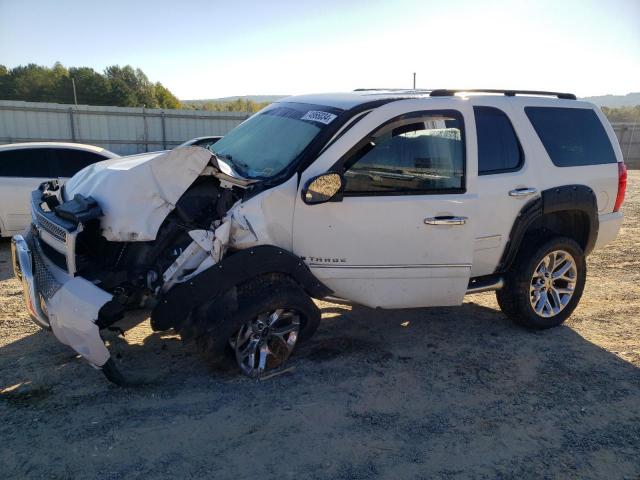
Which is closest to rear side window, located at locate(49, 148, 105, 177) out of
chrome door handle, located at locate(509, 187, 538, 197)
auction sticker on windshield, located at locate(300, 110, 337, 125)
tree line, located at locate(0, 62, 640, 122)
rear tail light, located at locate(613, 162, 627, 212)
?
auction sticker on windshield, located at locate(300, 110, 337, 125)

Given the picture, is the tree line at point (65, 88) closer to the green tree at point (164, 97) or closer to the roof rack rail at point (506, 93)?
the green tree at point (164, 97)

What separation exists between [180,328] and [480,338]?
9.14 ft

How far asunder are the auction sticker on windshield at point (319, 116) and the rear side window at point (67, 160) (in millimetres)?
4992

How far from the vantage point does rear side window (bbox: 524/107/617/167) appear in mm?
→ 4746

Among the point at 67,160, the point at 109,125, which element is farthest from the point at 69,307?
the point at 109,125

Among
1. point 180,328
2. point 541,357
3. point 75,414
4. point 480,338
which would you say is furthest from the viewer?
point 480,338

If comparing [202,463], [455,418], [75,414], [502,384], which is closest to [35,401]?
[75,414]

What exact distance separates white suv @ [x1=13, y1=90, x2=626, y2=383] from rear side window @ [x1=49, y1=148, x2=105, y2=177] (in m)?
3.51

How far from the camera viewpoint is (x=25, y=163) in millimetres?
7672

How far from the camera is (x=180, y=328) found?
3559 millimetres

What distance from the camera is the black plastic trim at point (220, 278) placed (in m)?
3.48

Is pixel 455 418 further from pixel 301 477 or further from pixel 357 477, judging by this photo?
pixel 301 477

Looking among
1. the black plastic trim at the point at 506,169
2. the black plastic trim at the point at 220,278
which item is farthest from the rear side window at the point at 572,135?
the black plastic trim at the point at 220,278

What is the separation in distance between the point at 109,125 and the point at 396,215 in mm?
18049
